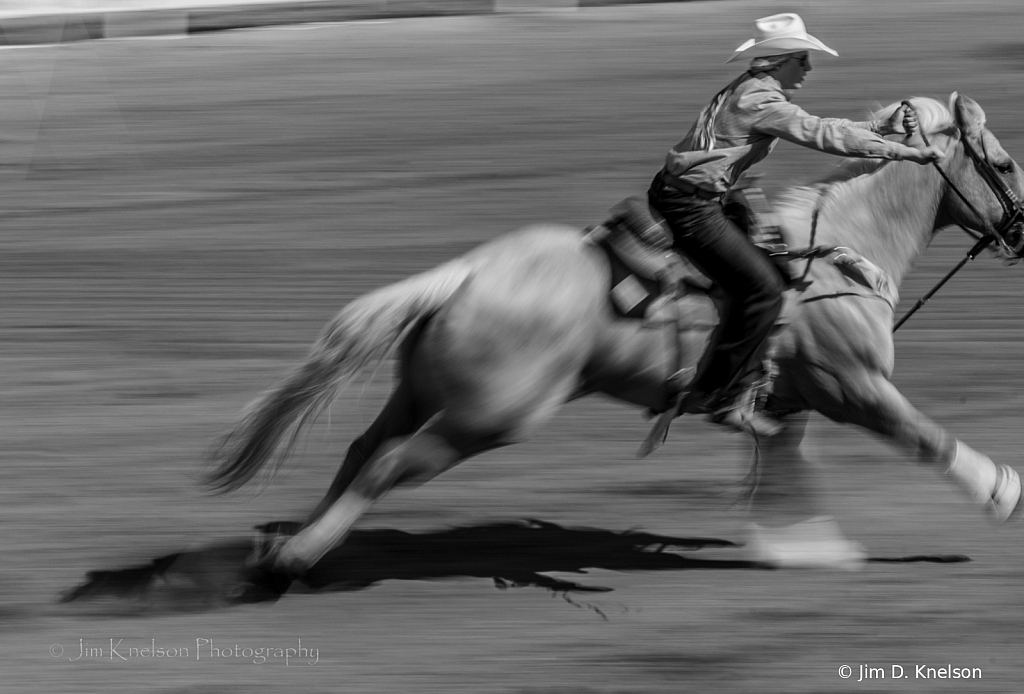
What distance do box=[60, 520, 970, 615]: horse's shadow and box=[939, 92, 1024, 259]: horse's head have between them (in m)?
1.40

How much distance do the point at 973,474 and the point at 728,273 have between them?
1.29 metres

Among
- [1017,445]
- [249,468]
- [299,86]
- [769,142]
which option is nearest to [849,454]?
[1017,445]

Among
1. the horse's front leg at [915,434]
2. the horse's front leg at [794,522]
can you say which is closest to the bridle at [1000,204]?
the horse's front leg at [915,434]

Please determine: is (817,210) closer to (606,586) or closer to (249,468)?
(606,586)

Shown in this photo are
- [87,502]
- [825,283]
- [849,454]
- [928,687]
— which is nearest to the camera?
[928,687]

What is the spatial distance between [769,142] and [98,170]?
9.05 m

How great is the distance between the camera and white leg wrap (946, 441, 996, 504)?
548 cm

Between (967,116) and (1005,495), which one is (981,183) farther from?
(1005,495)

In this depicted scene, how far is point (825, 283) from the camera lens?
5457 millimetres

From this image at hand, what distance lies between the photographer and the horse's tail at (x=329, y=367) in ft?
17.0

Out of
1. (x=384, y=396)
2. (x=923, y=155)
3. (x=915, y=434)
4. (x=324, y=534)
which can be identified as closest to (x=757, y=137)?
(x=923, y=155)

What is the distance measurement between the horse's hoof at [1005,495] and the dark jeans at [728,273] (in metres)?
1.12

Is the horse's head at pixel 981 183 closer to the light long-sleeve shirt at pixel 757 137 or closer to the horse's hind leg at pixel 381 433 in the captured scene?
the light long-sleeve shirt at pixel 757 137

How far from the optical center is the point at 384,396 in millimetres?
8180
